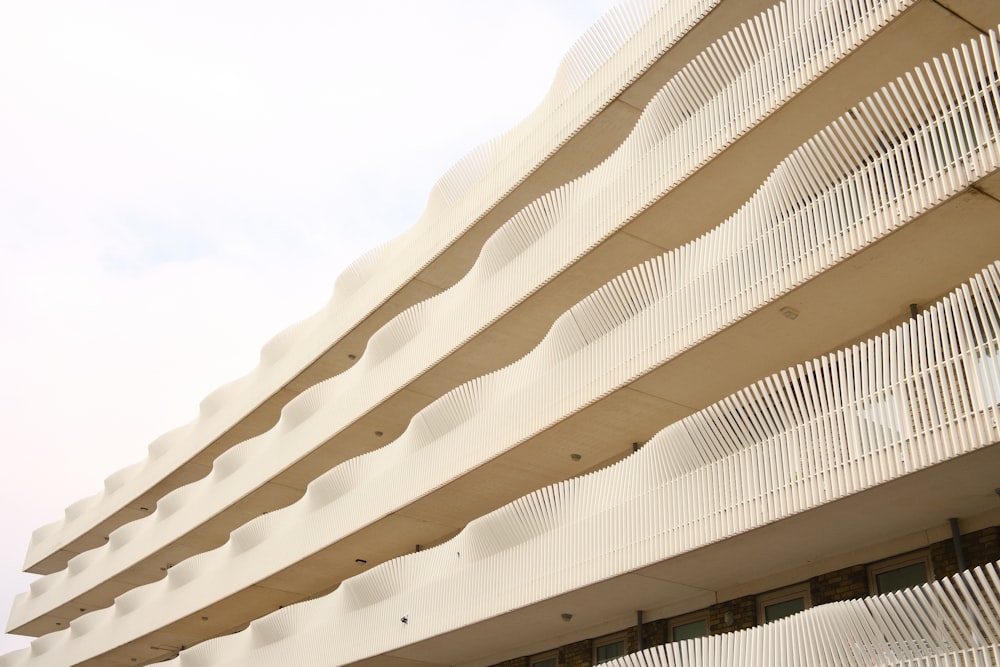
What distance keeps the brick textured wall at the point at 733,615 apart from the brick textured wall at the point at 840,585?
109 cm

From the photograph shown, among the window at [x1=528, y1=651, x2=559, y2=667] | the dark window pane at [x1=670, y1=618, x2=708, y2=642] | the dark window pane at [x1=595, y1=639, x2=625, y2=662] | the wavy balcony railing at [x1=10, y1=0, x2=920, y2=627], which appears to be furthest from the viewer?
the window at [x1=528, y1=651, x2=559, y2=667]

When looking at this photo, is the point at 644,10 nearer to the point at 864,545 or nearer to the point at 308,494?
the point at 864,545

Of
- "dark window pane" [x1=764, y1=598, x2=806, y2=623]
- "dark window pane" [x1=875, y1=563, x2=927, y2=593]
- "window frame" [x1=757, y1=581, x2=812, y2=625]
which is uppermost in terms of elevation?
"window frame" [x1=757, y1=581, x2=812, y2=625]

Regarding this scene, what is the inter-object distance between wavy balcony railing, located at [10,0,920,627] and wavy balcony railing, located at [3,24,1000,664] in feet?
5.05

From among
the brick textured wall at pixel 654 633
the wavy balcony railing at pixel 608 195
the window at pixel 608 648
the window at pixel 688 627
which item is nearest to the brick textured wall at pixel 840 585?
the window at pixel 688 627

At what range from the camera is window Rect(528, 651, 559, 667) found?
67.0ft

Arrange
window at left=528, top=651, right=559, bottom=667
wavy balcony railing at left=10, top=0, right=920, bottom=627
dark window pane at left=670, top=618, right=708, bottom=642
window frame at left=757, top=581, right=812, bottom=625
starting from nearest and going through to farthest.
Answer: window frame at left=757, top=581, right=812, bottom=625
wavy balcony railing at left=10, top=0, right=920, bottom=627
dark window pane at left=670, top=618, right=708, bottom=642
window at left=528, top=651, right=559, bottom=667

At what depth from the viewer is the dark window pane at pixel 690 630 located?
56.9ft

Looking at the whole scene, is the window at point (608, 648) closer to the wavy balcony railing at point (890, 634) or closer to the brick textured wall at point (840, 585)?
the brick textured wall at point (840, 585)

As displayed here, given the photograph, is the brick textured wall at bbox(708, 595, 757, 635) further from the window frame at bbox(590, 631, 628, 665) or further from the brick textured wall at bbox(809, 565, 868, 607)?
the window frame at bbox(590, 631, 628, 665)

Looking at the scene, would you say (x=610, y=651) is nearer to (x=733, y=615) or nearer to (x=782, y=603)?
(x=733, y=615)

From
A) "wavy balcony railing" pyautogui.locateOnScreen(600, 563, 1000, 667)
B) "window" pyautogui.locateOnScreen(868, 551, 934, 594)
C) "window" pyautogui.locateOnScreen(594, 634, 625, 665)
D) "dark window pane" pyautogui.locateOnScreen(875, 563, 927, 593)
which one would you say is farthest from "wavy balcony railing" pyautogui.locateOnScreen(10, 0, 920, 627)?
"wavy balcony railing" pyautogui.locateOnScreen(600, 563, 1000, 667)

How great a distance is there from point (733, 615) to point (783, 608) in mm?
878

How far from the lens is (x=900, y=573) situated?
47.6 feet
